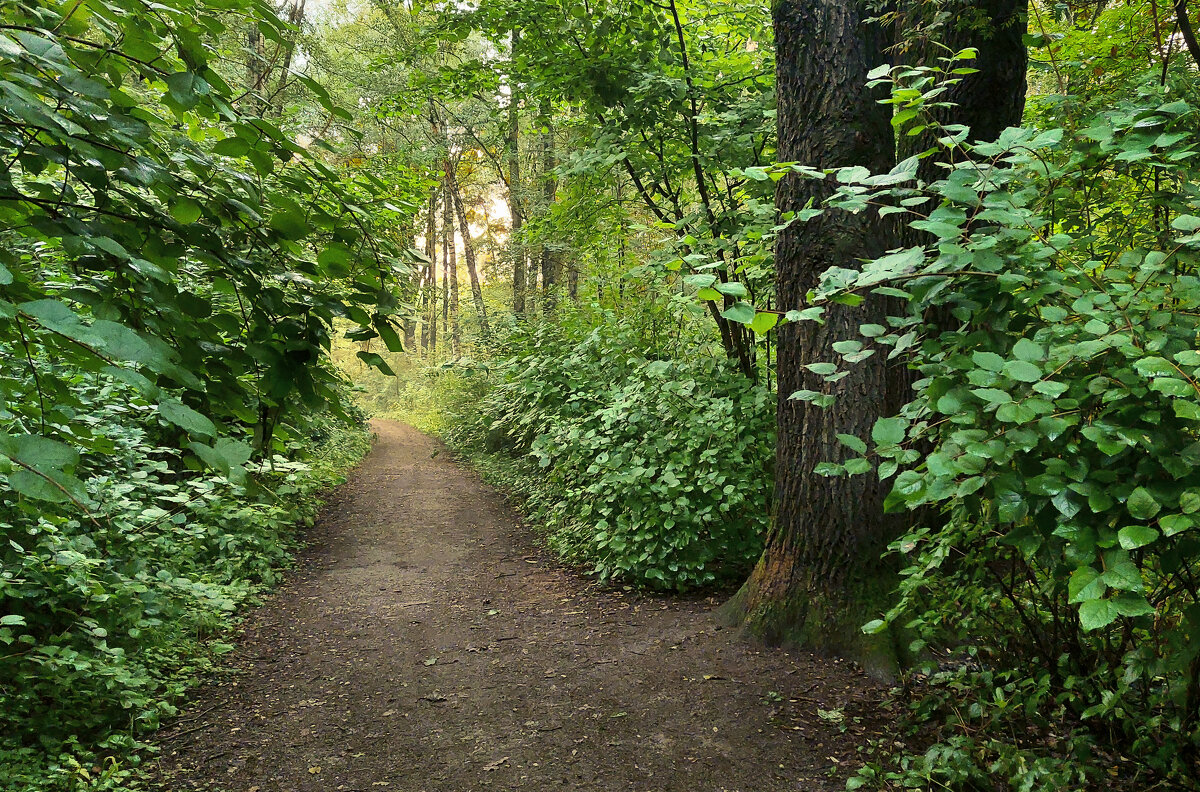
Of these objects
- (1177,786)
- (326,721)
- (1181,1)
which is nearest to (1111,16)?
(1181,1)

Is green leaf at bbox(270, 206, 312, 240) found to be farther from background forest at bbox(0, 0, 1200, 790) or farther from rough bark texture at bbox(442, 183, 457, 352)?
rough bark texture at bbox(442, 183, 457, 352)

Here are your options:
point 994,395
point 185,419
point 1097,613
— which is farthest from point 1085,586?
point 185,419

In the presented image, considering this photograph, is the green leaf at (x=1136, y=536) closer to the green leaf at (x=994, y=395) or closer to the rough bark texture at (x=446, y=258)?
the green leaf at (x=994, y=395)

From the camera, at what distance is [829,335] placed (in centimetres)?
401

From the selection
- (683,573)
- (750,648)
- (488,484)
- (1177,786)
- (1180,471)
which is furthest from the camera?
Result: (488,484)

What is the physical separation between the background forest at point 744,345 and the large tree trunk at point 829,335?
0.8 inches

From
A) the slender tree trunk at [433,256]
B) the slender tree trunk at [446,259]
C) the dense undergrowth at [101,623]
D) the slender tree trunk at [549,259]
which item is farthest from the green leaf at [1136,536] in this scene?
the slender tree trunk at [433,256]

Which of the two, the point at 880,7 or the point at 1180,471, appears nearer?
the point at 1180,471

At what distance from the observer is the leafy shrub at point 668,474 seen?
555 cm

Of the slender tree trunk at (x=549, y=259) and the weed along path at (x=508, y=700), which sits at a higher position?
the slender tree trunk at (x=549, y=259)

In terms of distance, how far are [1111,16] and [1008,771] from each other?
4.30 metres

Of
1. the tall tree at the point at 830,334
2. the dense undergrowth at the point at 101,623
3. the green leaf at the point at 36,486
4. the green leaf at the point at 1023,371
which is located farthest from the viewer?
the tall tree at the point at 830,334

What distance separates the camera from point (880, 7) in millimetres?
3729

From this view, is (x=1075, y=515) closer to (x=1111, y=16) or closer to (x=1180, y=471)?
(x=1180, y=471)
